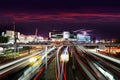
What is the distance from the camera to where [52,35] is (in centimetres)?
11738

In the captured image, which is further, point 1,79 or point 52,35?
point 52,35

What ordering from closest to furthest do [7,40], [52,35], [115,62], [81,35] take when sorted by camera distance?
[115,62], [52,35], [81,35], [7,40]

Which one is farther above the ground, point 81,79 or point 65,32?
point 65,32

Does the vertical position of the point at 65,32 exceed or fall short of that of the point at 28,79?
it exceeds it

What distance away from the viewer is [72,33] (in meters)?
122

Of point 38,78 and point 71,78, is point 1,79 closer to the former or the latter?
point 38,78

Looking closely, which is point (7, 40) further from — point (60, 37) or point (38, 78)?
point (38, 78)

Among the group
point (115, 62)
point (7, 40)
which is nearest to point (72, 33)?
point (115, 62)

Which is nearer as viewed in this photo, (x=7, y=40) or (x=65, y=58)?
(x=65, y=58)

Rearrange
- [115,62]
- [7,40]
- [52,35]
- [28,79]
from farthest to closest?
[7,40]
[52,35]
[115,62]
[28,79]

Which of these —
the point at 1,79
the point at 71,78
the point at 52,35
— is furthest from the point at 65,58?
the point at 1,79

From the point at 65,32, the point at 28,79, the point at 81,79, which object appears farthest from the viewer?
the point at 65,32

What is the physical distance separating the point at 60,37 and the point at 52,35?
3201mm

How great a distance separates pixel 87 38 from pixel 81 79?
123 meters
